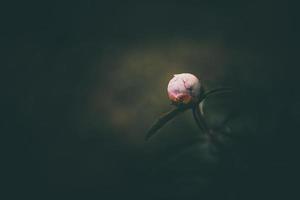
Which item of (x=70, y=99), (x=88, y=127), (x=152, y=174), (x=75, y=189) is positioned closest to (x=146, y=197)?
(x=152, y=174)

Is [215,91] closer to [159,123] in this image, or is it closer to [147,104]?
[159,123]

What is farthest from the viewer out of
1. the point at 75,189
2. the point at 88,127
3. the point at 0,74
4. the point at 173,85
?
the point at 0,74

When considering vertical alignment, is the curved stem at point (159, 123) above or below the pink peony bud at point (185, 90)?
below

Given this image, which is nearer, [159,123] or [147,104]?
[159,123]

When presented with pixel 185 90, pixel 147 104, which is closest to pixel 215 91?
pixel 185 90

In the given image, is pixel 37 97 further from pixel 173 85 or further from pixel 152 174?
pixel 173 85
